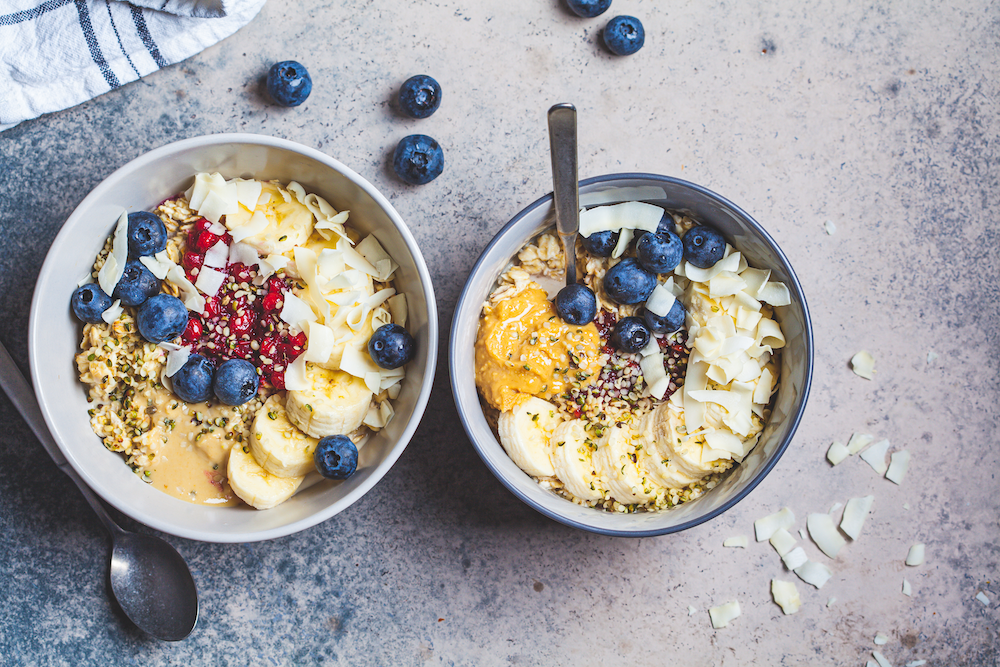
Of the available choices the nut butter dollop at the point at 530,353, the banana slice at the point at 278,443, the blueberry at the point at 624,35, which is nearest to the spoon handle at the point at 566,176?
the nut butter dollop at the point at 530,353

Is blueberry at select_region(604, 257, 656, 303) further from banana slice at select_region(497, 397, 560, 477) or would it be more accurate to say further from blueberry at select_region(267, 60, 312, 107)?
blueberry at select_region(267, 60, 312, 107)

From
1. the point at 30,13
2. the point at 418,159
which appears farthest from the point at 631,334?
the point at 30,13

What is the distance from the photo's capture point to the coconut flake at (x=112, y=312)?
1643mm

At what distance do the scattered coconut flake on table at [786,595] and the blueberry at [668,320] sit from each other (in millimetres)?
858

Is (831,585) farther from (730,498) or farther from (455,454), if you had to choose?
(455,454)

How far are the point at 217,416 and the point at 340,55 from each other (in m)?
1.04

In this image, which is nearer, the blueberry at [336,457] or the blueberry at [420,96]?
the blueberry at [336,457]

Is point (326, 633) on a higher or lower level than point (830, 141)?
lower

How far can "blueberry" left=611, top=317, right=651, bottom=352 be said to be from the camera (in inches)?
65.5

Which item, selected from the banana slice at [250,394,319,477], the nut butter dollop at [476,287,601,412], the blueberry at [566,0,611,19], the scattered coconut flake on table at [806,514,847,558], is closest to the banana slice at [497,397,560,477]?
the nut butter dollop at [476,287,601,412]

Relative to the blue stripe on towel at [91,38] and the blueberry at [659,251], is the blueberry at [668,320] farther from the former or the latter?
the blue stripe on towel at [91,38]

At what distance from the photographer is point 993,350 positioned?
1.97m

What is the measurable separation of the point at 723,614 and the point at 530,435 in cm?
84

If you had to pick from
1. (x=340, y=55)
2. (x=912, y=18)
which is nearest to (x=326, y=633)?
(x=340, y=55)
